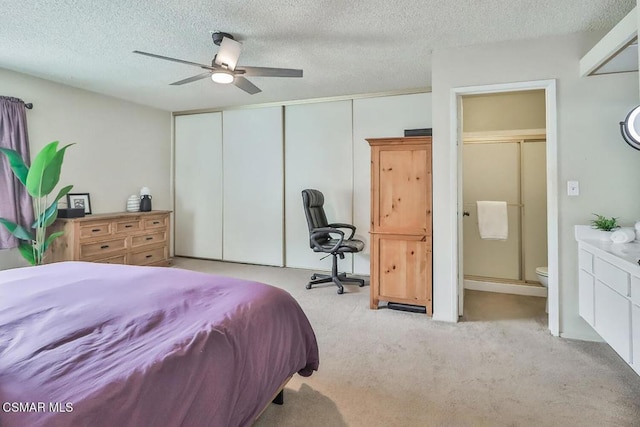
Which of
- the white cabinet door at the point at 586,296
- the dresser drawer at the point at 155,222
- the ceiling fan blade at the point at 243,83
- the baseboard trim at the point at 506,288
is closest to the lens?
the white cabinet door at the point at 586,296

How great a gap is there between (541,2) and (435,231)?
5.95 ft

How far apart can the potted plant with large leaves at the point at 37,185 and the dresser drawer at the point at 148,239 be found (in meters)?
0.95

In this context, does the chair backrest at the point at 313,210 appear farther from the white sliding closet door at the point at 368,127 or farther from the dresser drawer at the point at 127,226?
the dresser drawer at the point at 127,226

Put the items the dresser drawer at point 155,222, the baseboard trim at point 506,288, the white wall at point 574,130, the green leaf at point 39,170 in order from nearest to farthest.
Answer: the white wall at point 574,130 → the green leaf at point 39,170 → the baseboard trim at point 506,288 → the dresser drawer at point 155,222

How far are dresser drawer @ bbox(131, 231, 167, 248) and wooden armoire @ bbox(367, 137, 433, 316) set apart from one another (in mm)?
3179

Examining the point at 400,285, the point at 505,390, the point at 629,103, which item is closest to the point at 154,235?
the point at 400,285

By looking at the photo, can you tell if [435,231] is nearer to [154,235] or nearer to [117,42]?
[117,42]

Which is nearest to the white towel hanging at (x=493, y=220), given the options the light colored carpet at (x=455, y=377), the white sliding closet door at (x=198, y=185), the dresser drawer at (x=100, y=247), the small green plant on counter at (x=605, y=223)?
the light colored carpet at (x=455, y=377)

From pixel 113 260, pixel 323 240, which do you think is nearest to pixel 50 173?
pixel 113 260

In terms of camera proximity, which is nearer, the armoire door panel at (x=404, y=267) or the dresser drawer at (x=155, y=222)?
the armoire door panel at (x=404, y=267)

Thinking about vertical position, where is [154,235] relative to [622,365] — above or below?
above

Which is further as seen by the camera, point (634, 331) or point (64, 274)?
point (64, 274)

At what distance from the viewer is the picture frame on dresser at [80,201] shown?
4055mm

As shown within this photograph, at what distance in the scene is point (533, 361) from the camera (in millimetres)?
2211
